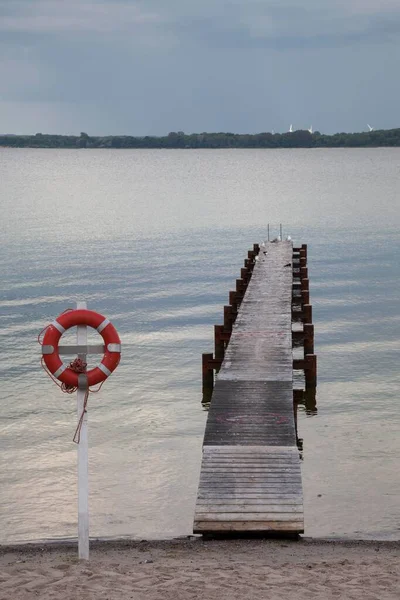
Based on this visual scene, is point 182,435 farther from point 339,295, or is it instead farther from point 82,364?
point 339,295

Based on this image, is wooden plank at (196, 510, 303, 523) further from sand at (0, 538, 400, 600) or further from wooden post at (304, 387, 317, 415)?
wooden post at (304, 387, 317, 415)

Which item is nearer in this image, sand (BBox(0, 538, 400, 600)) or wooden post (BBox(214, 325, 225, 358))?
sand (BBox(0, 538, 400, 600))

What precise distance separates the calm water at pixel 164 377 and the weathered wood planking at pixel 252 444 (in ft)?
3.28

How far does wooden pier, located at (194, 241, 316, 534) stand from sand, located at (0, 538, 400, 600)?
0.34 metres

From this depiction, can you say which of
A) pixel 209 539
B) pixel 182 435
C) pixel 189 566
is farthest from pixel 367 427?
pixel 189 566

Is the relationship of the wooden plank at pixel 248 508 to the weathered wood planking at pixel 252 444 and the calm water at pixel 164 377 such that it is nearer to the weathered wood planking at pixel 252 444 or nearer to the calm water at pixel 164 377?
the weathered wood planking at pixel 252 444

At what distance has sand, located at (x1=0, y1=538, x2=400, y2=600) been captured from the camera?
847cm

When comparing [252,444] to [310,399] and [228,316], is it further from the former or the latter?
[228,316]

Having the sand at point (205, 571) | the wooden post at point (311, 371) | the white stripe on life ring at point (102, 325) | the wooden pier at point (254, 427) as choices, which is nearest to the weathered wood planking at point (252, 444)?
the wooden pier at point (254, 427)

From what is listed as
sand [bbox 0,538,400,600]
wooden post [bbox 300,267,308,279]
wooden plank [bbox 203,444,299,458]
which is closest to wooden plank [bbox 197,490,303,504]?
sand [bbox 0,538,400,600]

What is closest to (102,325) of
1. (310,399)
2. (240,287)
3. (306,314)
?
(310,399)

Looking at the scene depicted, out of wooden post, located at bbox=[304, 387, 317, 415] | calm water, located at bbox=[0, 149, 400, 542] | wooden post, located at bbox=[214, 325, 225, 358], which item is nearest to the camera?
calm water, located at bbox=[0, 149, 400, 542]

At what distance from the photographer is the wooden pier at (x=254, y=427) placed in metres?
10.5

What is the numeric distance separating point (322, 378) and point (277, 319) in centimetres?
148
